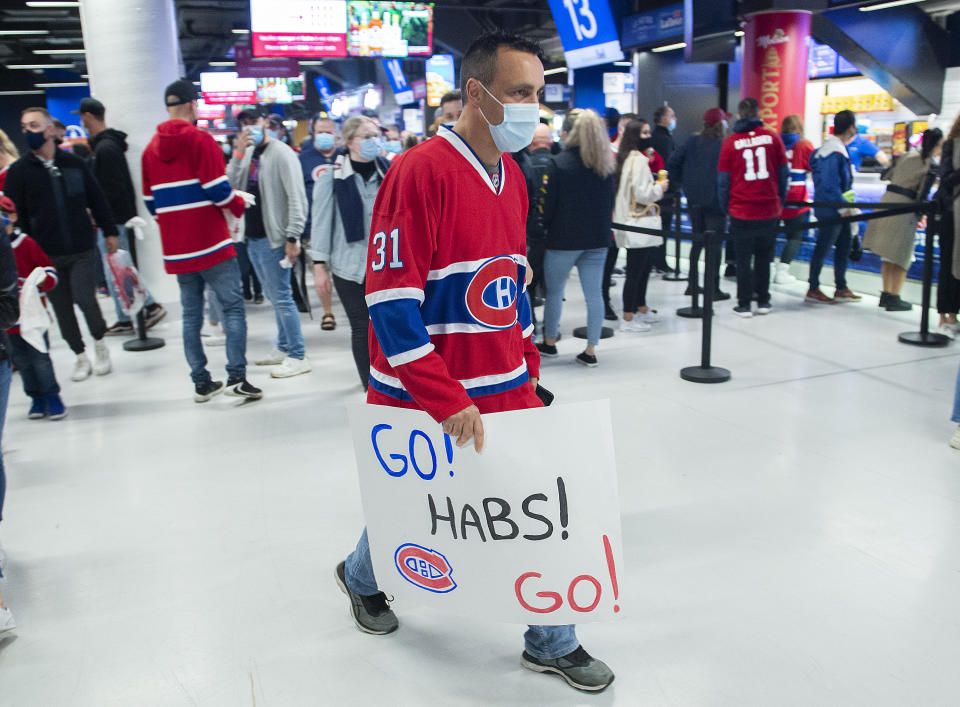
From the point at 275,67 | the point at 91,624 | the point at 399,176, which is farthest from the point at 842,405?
the point at 275,67

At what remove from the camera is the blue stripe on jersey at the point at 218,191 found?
4320mm

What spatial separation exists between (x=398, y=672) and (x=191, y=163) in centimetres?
314

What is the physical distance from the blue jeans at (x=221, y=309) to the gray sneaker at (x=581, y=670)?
10.0ft

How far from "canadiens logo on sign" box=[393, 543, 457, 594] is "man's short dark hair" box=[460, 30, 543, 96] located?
1094 mm

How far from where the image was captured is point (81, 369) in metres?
5.34

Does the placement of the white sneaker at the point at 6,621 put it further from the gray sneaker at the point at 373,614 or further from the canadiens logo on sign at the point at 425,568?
the canadiens logo on sign at the point at 425,568

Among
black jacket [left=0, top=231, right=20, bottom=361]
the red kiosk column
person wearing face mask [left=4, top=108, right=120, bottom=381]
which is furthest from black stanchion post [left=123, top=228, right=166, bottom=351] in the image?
the red kiosk column

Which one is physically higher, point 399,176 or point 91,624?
point 399,176

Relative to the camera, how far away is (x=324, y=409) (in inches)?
177

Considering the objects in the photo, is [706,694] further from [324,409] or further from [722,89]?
[722,89]

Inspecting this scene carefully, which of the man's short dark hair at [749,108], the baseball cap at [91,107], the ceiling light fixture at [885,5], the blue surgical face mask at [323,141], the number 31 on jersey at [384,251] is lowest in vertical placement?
the number 31 on jersey at [384,251]

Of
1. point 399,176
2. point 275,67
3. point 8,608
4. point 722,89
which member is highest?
point 275,67

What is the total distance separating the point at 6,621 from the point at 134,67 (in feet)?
20.0

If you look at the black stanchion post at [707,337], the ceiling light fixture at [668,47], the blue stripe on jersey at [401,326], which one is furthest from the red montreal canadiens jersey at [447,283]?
the ceiling light fixture at [668,47]
